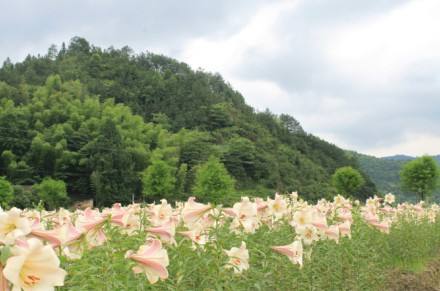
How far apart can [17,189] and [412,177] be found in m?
29.6

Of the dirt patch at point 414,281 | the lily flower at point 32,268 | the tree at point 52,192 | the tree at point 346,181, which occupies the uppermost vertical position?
the tree at point 346,181

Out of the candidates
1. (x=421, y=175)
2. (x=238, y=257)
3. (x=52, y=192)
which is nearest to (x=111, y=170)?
(x=52, y=192)

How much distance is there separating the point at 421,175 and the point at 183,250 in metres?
40.3

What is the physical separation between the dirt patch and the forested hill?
3679cm

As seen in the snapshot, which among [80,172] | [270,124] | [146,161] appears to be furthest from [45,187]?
[270,124]

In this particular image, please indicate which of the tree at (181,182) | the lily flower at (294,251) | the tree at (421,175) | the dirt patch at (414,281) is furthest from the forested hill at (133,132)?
the lily flower at (294,251)

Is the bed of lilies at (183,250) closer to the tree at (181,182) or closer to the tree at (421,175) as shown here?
the tree at (421,175)

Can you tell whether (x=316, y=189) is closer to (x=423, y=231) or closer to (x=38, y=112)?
(x=38, y=112)

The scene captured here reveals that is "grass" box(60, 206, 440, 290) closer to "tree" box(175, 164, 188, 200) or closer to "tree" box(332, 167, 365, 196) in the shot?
"tree" box(332, 167, 365, 196)

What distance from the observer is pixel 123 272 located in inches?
95.3

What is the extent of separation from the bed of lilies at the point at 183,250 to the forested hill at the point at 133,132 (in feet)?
126

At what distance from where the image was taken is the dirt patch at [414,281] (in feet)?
20.8

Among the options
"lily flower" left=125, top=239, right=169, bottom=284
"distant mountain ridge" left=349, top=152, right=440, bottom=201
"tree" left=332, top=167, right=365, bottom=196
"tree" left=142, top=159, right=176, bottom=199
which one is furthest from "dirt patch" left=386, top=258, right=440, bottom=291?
"distant mountain ridge" left=349, top=152, right=440, bottom=201

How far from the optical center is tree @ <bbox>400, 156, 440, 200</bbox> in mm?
40344
